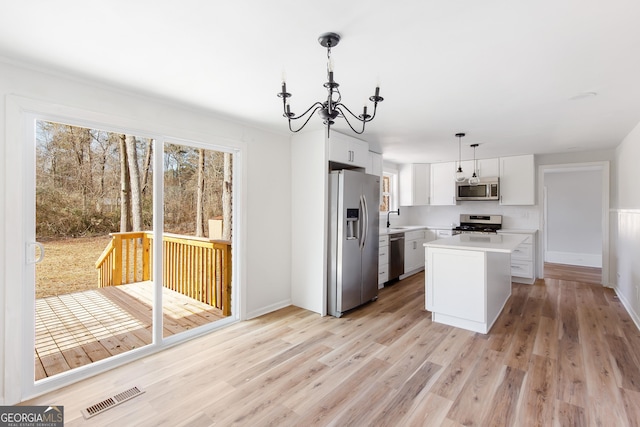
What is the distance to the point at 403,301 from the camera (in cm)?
418

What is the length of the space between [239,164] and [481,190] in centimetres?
452

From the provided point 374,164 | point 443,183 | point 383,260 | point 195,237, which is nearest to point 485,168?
point 443,183

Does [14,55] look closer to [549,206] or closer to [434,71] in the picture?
[434,71]

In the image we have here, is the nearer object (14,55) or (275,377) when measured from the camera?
(14,55)

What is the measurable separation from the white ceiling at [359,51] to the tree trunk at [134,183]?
511 millimetres

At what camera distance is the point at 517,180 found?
209 inches

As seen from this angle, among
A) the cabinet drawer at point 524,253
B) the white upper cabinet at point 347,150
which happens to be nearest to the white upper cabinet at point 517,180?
the cabinet drawer at point 524,253

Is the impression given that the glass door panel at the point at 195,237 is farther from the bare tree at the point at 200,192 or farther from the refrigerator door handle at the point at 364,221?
the refrigerator door handle at the point at 364,221

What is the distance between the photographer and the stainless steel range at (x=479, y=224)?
574 centimetres

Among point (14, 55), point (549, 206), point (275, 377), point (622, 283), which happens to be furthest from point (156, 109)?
point (549, 206)

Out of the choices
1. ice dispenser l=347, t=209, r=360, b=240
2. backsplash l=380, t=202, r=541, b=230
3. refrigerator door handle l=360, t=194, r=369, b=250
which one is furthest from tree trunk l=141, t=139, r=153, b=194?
backsplash l=380, t=202, r=541, b=230

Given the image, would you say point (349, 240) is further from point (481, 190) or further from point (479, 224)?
point (479, 224)

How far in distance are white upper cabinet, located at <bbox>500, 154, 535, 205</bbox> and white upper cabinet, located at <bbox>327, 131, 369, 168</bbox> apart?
289cm

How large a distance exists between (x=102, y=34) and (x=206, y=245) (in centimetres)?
232
